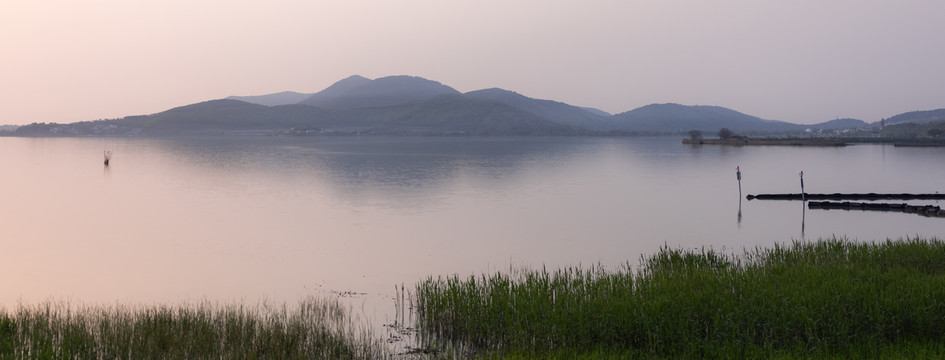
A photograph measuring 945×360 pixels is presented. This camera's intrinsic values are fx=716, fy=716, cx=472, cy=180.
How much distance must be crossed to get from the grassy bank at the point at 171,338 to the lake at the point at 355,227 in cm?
425

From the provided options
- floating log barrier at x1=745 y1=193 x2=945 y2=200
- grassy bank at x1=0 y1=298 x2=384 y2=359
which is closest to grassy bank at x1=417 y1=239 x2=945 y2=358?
grassy bank at x1=0 y1=298 x2=384 y2=359

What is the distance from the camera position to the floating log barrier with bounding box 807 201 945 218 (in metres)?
Result: 44.7

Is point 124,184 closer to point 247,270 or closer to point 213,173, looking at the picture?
point 213,173

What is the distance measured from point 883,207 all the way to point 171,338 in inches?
1813

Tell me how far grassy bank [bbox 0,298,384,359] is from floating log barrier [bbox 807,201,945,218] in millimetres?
40570

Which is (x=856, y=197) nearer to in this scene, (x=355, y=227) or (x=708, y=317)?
(x=355, y=227)

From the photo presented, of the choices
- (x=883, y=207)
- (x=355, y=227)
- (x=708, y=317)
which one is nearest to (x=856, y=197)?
(x=883, y=207)

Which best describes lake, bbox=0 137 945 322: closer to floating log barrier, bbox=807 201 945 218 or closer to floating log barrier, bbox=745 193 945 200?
floating log barrier, bbox=807 201 945 218

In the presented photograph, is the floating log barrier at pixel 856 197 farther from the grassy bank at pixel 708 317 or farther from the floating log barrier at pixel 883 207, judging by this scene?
the grassy bank at pixel 708 317

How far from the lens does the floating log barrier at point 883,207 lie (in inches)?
1761

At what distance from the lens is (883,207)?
47125mm

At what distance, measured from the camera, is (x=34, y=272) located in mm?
28984

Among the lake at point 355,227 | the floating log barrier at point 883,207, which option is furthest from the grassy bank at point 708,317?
the floating log barrier at point 883,207

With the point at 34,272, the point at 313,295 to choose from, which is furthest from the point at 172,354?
the point at 34,272
